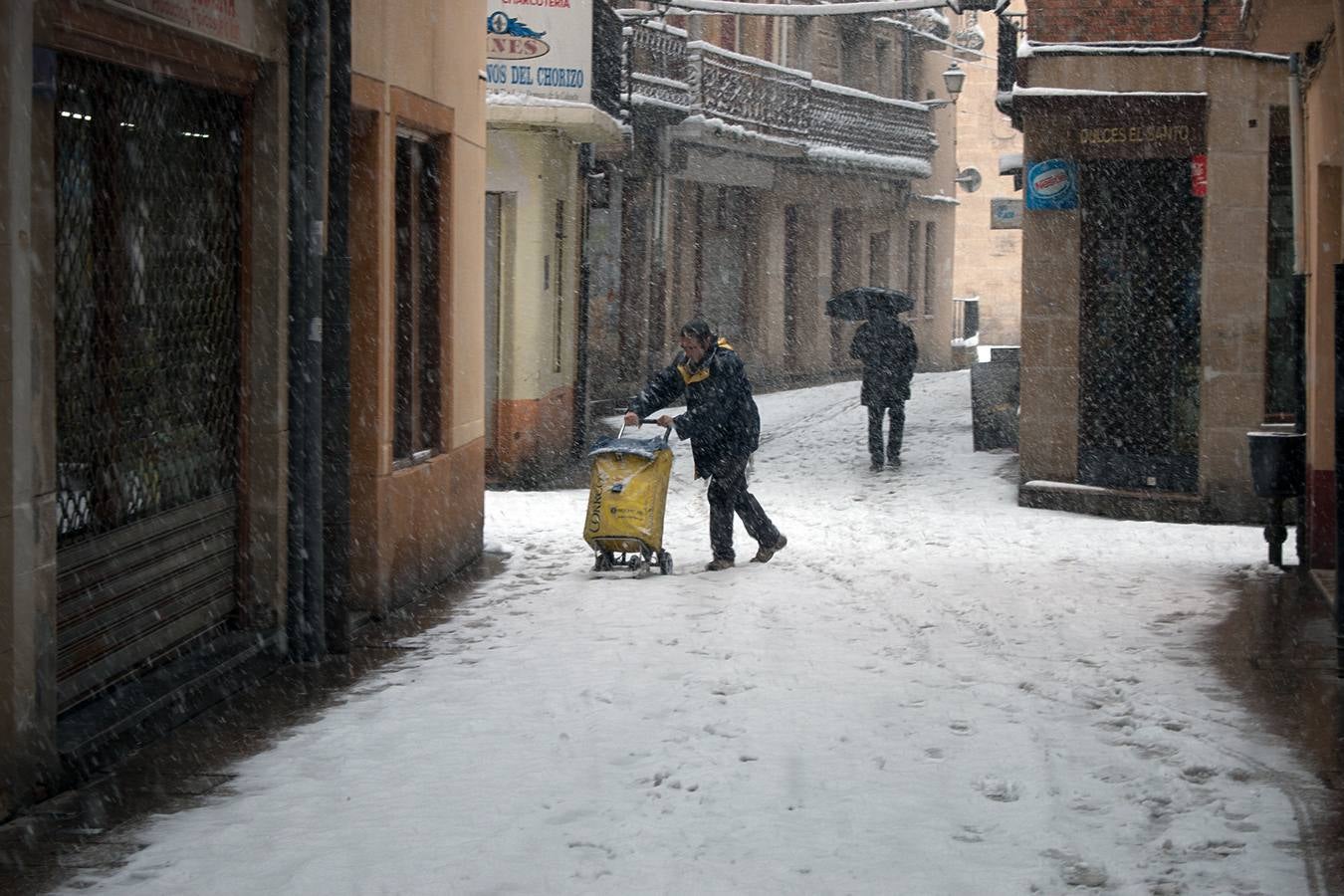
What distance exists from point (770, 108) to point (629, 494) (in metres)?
22.1

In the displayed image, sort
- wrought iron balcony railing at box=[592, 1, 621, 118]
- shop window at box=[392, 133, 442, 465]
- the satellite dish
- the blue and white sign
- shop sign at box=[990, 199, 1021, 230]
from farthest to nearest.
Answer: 1. the satellite dish
2. shop sign at box=[990, 199, 1021, 230]
3. wrought iron balcony railing at box=[592, 1, 621, 118]
4. the blue and white sign
5. shop window at box=[392, 133, 442, 465]

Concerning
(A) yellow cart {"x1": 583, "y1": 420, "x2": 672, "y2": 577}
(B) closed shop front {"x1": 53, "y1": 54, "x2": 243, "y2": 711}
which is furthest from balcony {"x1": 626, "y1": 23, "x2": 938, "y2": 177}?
(B) closed shop front {"x1": 53, "y1": 54, "x2": 243, "y2": 711}

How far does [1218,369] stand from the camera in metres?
16.0

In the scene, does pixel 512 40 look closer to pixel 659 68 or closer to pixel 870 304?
pixel 870 304

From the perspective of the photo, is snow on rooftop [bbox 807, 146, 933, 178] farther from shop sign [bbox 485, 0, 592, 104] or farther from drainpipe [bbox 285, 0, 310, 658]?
drainpipe [bbox 285, 0, 310, 658]

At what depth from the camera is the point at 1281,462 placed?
1206 centimetres

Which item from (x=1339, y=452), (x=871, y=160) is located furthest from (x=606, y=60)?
(x=871, y=160)

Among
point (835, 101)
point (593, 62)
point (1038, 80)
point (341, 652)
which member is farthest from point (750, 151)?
point (341, 652)

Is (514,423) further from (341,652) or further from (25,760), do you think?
(25,760)

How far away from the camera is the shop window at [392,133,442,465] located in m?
11.4

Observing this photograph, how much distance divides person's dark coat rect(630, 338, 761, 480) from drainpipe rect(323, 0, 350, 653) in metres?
2.92

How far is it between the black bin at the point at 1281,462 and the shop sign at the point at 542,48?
30.9 ft

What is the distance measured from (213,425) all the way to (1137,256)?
1041 centimetres

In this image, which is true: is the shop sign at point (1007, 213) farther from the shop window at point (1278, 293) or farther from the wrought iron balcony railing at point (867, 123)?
the wrought iron balcony railing at point (867, 123)
